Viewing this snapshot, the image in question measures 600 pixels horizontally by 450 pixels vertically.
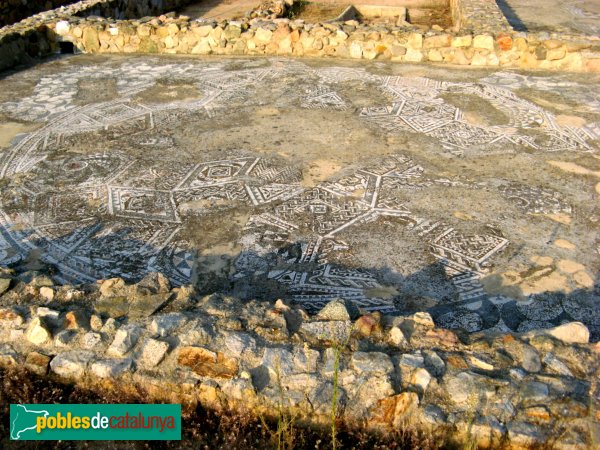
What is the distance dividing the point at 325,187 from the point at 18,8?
8.15 meters

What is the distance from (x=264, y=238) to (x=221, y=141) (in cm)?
169

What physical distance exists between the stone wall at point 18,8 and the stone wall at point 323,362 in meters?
8.50

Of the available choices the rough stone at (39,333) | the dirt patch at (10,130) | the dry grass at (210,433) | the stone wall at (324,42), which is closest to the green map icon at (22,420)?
the dry grass at (210,433)

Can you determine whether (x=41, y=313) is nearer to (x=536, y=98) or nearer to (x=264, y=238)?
(x=264, y=238)

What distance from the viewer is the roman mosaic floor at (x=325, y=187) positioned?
11.1 ft

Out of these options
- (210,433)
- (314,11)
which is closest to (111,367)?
(210,433)

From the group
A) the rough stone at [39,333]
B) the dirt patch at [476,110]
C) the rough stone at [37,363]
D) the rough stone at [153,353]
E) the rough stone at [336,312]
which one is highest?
the rough stone at [39,333]

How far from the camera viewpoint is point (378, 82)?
647cm

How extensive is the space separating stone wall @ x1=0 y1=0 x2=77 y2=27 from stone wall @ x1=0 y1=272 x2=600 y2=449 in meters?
8.50

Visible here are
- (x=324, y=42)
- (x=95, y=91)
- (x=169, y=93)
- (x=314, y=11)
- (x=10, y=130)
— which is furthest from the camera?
(x=314, y=11)

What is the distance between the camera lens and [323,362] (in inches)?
89.0

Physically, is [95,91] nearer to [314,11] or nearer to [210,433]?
[210,433]

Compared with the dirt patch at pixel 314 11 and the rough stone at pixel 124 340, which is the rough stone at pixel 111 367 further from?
the dirt patch at pixel 314 11

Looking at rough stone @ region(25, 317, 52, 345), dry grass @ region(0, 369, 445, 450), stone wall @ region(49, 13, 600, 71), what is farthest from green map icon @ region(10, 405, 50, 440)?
stone wall @ region(49, 13, 600, 71)
